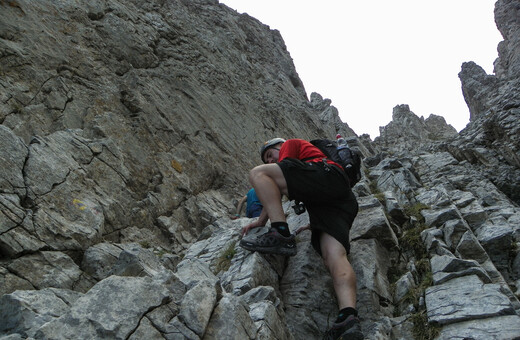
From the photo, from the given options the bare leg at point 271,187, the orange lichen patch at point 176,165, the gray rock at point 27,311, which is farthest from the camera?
the orange lichen patch at point 176,165

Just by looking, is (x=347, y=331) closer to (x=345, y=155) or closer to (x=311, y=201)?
(x=311, y=201)

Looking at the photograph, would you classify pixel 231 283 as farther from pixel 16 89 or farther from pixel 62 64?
pixel 62 64

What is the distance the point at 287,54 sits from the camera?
1303 inches

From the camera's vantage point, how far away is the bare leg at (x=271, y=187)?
634 centimetres

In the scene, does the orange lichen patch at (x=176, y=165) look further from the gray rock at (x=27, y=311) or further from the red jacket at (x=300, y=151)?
the gray rock at (x=27, y=311)

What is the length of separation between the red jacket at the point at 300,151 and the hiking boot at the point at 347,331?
9.46ft

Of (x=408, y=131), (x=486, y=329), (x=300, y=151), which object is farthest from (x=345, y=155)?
(x=408, y=131)

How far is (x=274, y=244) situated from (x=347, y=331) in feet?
6.27

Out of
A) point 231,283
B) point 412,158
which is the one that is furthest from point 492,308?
point 412,158

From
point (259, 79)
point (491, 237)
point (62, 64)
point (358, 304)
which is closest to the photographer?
point (358, 304)

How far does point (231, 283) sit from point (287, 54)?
29638 mm

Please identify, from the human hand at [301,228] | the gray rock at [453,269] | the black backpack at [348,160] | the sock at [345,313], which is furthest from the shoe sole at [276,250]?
the gray rock at [453,269]

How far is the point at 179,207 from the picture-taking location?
12078 millimetres

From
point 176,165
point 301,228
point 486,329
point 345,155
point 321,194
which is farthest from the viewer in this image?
point 176,165
